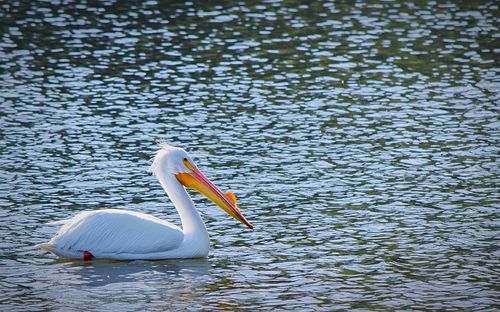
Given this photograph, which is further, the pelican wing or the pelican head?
the pelican head

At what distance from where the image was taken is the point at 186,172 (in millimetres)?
11844

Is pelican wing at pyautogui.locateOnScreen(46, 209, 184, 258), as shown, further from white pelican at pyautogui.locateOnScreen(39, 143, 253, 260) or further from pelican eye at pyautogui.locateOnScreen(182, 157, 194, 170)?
pelican eye at pyautogui.locateOnScreen(182, 157, 194, 170)

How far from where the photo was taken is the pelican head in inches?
464

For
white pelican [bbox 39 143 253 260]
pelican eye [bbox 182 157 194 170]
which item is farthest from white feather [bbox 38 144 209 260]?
pelican eye [bbox 182 157 194 170]

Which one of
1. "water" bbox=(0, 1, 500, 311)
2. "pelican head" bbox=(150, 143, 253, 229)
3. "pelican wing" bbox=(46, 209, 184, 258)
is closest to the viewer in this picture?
"water" bbox=(0, 1, 500, 311)

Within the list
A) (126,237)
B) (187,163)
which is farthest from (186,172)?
(126,237)

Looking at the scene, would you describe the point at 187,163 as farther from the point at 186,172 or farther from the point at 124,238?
the point at 124,238

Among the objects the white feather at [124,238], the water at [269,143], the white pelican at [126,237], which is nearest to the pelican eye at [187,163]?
the white pelican at [126,237]

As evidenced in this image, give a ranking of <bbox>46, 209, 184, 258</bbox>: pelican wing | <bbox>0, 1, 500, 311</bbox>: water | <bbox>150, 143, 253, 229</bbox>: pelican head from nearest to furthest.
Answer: <bbox>0, 1, 500, 311</bbox>: water
<bbox>46, 209, 184, 258</bbox>: pelican wing
<bbox>150, 143, 253, 229</bbox>: pelican head

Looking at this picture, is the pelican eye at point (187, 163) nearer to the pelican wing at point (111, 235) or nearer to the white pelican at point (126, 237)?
the white pelican at point (126, 237)

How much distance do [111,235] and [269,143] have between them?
4.38m

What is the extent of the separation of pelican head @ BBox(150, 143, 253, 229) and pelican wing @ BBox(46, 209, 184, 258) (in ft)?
2.26

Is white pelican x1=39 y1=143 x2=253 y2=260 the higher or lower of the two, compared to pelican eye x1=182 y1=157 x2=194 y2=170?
lower

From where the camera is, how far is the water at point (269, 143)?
1066 centimetres
